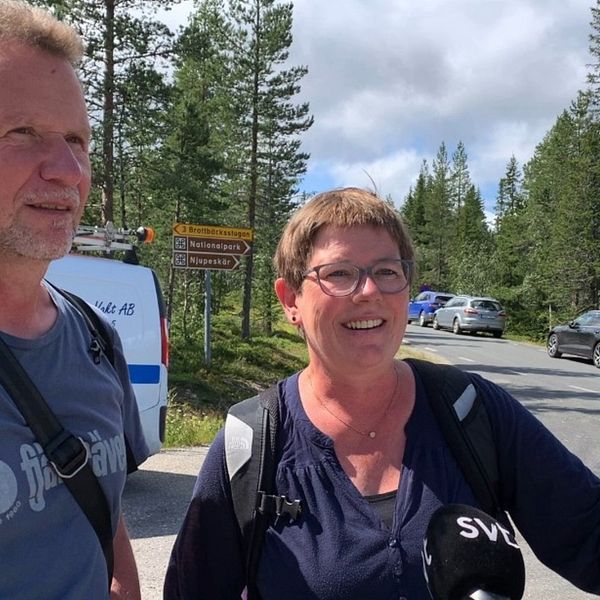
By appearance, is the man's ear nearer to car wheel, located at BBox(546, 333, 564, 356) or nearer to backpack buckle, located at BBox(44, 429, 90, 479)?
backpack buckle, located at BBox(44, 429, 90, 479)

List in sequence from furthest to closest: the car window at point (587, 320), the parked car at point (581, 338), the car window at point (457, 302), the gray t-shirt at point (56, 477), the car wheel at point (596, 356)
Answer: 1. the car window at point (457, 302)
2. the car window at point (587, 320)
3. the parked car at point (581, 338)
4. the car wheel at point (596, 356)
5. the gray t-shirt at point (56, 477)

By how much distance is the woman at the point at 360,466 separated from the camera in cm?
168

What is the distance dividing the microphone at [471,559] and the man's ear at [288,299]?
0.86 m

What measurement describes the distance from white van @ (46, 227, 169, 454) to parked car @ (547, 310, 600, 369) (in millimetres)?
16338

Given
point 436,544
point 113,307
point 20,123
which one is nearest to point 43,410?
point 20,123

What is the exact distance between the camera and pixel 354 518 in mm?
1712

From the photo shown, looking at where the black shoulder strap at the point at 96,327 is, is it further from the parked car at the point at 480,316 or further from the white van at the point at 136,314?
the parked car at the point at 480,316

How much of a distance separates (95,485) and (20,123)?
0.91 m

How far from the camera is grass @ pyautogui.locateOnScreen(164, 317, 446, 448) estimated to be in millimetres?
8883

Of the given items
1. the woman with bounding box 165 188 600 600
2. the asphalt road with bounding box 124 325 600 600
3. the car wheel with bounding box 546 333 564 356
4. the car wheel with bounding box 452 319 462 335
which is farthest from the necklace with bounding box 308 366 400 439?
the car wheel with bounding box 452 319 462 335

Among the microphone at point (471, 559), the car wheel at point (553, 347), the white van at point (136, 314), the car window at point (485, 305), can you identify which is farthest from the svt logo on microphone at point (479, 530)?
the car window at point (485, 305)

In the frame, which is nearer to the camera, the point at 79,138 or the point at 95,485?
the point at 95,485

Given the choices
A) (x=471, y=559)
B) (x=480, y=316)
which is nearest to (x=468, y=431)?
(x=471, y=559)

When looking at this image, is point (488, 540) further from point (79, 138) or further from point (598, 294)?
point (598, 294)
